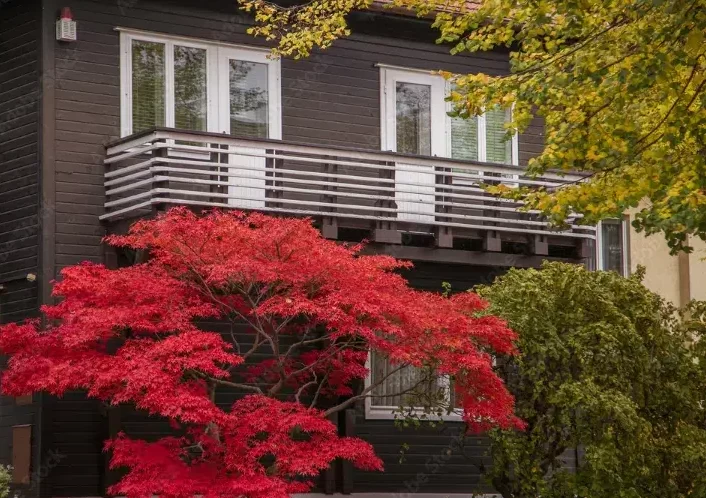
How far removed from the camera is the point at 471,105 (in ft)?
60.4

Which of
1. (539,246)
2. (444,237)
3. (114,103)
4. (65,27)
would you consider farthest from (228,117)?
(539,246)

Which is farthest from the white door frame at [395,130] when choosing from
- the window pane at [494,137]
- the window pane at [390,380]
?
the window pane at [390,380]

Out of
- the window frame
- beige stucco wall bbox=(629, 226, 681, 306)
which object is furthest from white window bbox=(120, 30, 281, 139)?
beige stucco wall bbox=(629, 226, 681, 306)

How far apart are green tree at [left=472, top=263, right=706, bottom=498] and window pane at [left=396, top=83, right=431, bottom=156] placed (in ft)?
14.2

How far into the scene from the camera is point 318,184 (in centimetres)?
Answer: 2250

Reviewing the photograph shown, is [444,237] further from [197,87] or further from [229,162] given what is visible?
[197,87]

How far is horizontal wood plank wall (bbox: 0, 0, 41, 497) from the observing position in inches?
883

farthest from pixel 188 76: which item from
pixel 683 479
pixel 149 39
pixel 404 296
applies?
pixel 683 479

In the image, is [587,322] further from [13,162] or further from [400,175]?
[13,162]

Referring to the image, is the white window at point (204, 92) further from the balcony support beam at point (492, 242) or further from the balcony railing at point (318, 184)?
the balcony support beam at point (492, 242)

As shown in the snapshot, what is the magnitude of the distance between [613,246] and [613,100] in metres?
14.0

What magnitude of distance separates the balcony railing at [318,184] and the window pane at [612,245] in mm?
5972

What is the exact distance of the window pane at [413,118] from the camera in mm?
25891

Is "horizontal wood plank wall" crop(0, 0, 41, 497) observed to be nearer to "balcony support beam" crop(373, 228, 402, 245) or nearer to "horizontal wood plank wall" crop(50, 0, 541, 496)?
"horizontal wood plank wall" crop(50, 0, 541, 496)
